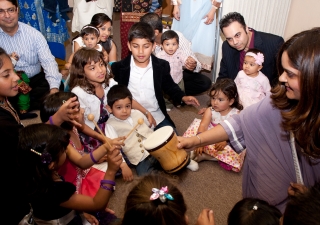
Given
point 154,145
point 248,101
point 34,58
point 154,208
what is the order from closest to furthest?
point 154,208, point 154,145, point 248,101, point 34,58

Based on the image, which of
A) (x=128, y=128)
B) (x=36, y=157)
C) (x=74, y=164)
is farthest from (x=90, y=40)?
(x=36, y=157)

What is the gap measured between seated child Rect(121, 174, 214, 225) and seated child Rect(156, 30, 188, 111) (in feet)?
6.26

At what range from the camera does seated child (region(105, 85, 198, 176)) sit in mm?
2082

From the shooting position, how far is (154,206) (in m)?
1.00

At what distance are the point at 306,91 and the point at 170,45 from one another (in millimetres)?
1825

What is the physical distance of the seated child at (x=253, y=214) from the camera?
1.19m

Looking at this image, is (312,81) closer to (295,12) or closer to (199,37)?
(199,37)

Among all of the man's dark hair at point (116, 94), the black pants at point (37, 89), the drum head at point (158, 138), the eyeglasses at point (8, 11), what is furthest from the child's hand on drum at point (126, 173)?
the eyeglasses at point (8, 11)

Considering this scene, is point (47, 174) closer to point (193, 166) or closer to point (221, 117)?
point (193, 166)

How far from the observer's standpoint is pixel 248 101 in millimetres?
2457

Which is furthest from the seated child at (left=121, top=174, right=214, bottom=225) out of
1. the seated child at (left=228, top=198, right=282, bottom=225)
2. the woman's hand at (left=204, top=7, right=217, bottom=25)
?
the woman's hand at (left=204, top=7, right=217, bottom=25)

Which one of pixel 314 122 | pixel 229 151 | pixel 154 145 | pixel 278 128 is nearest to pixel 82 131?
pixel 154 145

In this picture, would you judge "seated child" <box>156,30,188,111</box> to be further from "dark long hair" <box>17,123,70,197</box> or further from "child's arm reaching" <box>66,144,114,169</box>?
"dark long hair" <box>17,123,70,197</box>

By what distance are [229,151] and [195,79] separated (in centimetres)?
107
